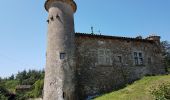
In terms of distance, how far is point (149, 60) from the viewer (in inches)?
898

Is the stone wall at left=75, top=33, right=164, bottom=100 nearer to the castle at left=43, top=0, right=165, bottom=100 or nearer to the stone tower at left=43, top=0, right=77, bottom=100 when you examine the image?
the castle at left=43, top=0, right=165, bottom=100

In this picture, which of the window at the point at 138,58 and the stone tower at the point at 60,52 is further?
the window at the point at 138,58

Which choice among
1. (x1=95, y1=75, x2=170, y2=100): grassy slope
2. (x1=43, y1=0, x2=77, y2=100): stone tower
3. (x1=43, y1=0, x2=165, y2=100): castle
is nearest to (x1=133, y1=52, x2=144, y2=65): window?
(x1=43, y1=0, x2=165, y2=100): castle

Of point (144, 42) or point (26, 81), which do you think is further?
point (26, 81)

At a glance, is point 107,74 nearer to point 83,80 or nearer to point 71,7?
point 83,80

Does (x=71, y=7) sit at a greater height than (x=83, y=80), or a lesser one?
greater

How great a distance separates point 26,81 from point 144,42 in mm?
41664

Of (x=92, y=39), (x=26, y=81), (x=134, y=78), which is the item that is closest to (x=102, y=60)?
(x=92, y=39)

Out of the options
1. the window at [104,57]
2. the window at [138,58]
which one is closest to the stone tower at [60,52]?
the window at [104,57]

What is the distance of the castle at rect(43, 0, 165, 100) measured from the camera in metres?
17.0

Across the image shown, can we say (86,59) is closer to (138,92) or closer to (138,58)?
(138,92)

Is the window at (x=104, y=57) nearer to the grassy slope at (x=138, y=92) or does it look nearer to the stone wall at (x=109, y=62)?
the stone wall at (x=109, y=62)

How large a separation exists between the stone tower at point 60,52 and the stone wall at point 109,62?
66.9 inches

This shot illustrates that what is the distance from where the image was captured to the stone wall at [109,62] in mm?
19375
